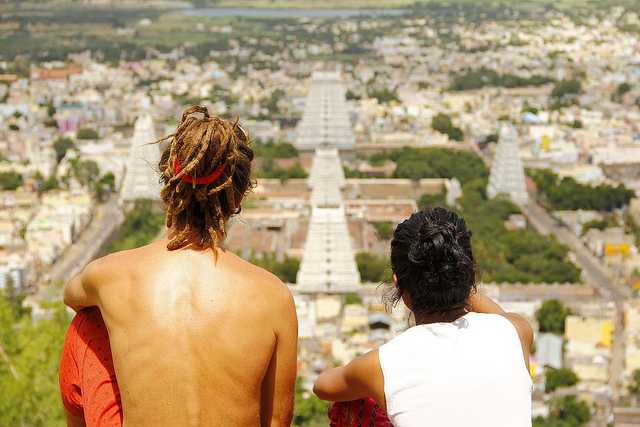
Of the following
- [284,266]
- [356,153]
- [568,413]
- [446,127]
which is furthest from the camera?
[446,127]

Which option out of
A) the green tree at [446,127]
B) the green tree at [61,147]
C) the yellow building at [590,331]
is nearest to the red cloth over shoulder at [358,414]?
the yellow building at [590,331]

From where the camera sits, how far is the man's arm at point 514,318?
1.12 m

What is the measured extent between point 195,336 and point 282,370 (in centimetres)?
11

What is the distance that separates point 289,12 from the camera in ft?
163

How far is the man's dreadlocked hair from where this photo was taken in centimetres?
109

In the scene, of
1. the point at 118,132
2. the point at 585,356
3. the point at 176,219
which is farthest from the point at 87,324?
the point at 118,132

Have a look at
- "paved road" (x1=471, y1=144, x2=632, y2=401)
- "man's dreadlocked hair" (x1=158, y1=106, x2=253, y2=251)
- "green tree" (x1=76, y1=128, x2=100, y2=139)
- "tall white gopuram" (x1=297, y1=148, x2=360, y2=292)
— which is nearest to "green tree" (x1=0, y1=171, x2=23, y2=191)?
"green tree" (x1=76, y1=128, x2=100, y2=139)

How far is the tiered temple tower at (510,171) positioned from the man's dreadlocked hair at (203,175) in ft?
40.7

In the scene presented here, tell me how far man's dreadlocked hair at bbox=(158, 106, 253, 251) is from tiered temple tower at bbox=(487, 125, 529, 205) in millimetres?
12415

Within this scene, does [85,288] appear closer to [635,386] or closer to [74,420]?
[74,420]

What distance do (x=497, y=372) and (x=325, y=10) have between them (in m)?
50.6

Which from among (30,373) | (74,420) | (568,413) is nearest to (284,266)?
(568,413)

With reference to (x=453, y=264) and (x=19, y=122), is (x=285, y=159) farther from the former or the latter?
(x=453, y=264)

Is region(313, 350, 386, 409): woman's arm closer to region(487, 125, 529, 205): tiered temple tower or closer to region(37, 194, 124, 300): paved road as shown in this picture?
region(37, 194, 124, 300): paved road
